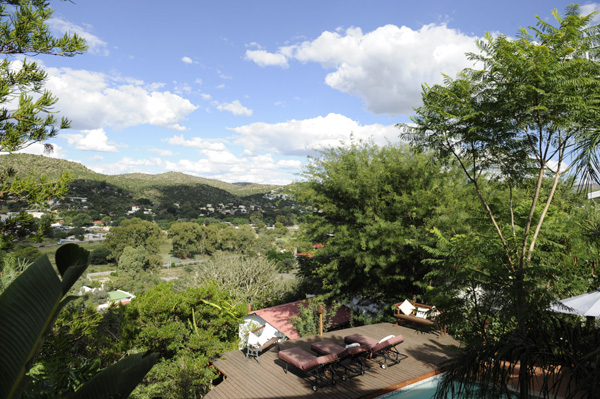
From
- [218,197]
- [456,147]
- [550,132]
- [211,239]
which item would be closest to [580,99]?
[550,132]

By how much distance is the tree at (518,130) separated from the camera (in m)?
3.72

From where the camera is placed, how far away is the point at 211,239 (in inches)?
2694

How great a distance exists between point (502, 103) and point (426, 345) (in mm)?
7697

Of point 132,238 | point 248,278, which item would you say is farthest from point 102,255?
point 248,278

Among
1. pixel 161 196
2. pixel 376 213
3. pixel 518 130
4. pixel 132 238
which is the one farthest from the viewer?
pixel 161 196

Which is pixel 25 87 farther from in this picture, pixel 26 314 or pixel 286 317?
pixel 286 317

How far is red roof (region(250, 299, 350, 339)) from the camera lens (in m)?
13.4

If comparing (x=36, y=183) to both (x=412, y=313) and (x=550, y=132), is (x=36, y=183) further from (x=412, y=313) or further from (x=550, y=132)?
(x=412, y=313)

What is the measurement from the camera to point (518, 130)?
5621mm

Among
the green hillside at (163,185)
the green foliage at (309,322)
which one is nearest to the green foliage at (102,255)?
the green hillside at (163,185)

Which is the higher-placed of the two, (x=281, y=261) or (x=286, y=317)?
(x=286, y=317)

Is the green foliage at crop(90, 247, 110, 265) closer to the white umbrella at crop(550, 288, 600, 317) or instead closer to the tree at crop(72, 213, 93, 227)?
the tree at crop(72, 213, 93, 227)

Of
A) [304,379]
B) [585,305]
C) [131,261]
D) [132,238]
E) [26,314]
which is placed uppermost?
[26,314]

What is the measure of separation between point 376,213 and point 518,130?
7966mm
